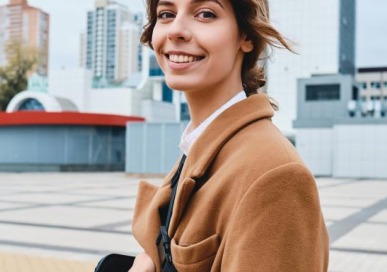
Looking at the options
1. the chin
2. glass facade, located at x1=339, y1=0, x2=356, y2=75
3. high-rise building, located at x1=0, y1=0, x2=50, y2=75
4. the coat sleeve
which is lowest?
the coat sleeve

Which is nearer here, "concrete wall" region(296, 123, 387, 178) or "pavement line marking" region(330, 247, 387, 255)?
"pavement line marking" region(330, 247, 387, 255)

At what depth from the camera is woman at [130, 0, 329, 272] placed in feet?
3.22

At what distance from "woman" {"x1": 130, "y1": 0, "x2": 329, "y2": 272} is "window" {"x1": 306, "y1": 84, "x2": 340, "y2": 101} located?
103ft

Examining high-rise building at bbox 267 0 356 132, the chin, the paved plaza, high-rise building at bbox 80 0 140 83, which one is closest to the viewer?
the chin

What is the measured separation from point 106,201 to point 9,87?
39.7 m

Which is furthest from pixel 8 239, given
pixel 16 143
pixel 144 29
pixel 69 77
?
pixel 69 77

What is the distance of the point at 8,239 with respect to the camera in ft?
23.7

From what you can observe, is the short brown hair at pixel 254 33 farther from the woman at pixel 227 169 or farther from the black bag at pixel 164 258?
the black bag at pixel 164 258

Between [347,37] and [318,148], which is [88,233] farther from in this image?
[347,37]

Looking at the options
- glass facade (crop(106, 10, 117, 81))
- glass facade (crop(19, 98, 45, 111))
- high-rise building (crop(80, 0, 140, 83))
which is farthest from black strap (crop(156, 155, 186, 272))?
glass facade (crop(106, 10, 117, 81))

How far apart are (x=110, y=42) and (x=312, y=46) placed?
172 ft

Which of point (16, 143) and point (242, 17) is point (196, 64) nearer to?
point (242, 17)

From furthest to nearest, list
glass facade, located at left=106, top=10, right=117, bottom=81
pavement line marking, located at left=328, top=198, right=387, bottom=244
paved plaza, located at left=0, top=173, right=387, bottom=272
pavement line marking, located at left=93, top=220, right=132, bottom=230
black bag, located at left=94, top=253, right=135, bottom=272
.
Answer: glass facade, located at left=106, top=10, right=117, bottom=81
pavement line marking, located at left=93, top=220, right=132, bottom=230
pavement line marking, located at left=328, top=198, right=387, bottom=244
paved plaza, located at left=0, top=173, right=387, bottom=272
black bag, located at left=94, top=253, right=135, bottom=272

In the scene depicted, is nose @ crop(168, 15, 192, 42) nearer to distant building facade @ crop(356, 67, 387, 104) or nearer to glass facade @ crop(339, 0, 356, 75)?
glass facade @ crop(339, 0, 356, 75)
